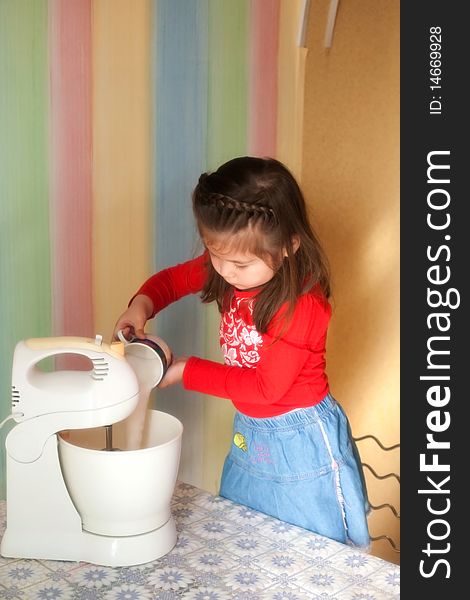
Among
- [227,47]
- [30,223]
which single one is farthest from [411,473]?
[227,47]

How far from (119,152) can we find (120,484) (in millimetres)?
674

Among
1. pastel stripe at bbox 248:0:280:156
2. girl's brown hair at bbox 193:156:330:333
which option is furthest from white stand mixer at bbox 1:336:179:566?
pastel stripe at bbox 248:0:280:156

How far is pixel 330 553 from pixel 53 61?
0.90 metres

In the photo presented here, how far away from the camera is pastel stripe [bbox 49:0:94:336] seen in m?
1.33

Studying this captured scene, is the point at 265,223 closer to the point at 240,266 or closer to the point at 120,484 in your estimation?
the point at 240,266

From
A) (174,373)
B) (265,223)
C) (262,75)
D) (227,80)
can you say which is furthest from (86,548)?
(262,75)

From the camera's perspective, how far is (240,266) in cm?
122

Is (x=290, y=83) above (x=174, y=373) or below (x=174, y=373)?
above

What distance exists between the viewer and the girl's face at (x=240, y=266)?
47.4 inches

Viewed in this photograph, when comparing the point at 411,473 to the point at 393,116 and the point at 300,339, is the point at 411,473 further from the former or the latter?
the point at 393,116

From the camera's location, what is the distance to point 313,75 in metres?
1.93

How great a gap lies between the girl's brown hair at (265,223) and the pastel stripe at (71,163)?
0.87 feet

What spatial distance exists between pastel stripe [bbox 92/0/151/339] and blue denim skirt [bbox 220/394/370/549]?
374mm

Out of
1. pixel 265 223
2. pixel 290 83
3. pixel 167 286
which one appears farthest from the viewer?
pixel 290 83
